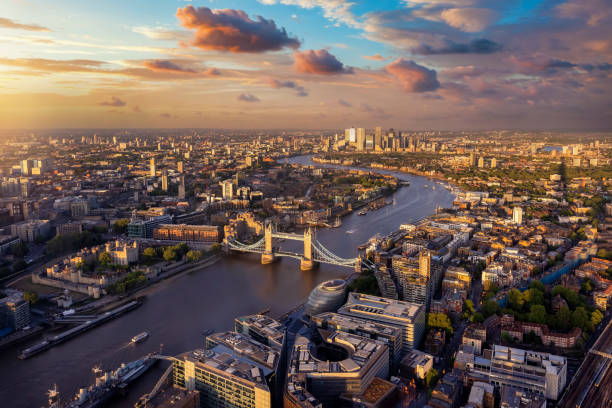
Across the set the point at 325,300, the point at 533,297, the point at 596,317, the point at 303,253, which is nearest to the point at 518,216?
the point at 533,297

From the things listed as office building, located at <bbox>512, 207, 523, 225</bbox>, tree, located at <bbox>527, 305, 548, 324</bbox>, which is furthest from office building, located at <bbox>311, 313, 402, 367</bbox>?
office building, located at <bbox>512, 207, 523, 225</bbox>

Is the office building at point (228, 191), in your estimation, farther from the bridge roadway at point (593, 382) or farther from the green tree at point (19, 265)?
the bridge roadway at point (593, 382)

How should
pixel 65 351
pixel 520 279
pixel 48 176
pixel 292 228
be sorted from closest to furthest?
pixel 65 351
pixel 520 279
pixel 292 228
pixel 48 176

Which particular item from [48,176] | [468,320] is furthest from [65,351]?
[48,176]

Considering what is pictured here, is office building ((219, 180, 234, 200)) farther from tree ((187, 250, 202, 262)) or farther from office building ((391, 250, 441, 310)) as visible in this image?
office building ((391, 250, 441, 310))

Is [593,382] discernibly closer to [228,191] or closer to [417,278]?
[417,278]

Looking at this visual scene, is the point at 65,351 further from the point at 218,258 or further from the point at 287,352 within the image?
the point at 218,258
